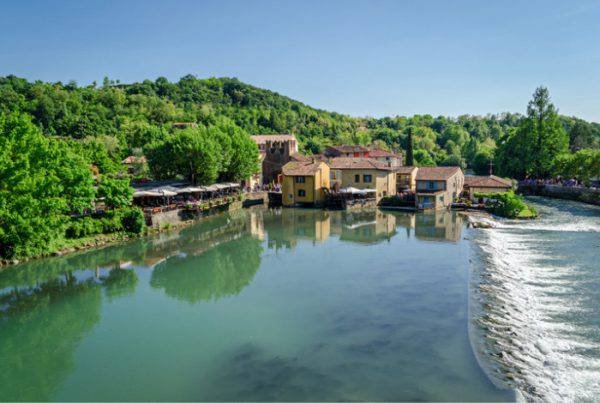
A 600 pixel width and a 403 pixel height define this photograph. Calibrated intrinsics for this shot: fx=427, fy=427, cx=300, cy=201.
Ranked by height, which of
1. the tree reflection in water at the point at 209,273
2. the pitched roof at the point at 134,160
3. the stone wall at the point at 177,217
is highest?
the pitched roof at the point at 134,160

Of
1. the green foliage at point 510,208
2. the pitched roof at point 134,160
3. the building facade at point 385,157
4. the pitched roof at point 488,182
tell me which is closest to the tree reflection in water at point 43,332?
the pitched roof at point 134,160

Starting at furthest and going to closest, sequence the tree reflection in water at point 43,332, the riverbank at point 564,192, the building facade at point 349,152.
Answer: the building facade at point 349,152 < the riverbank at point 564,192 < the tree reflection in water at point 43,332

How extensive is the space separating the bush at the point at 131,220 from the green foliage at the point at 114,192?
0.70 meters

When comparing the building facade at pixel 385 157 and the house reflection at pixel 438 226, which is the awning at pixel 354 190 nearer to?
the house reflection at pixel 438 226

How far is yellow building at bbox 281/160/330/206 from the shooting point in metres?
50.0

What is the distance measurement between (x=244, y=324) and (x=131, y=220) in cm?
2013

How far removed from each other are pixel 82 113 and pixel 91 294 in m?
76.4

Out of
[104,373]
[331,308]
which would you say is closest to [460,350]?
[331,308]

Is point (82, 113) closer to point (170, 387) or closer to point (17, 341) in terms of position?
point (17, 341)

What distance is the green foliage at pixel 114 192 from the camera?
32.4 meters

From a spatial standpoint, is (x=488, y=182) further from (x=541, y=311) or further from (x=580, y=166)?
(x=541, y=311)

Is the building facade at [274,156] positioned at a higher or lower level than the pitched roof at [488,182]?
higher

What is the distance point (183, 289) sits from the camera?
22.2m

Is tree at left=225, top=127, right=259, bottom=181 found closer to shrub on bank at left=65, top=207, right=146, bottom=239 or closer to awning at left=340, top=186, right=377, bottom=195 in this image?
awning at left=340, top=186, right=377, bottom=195
